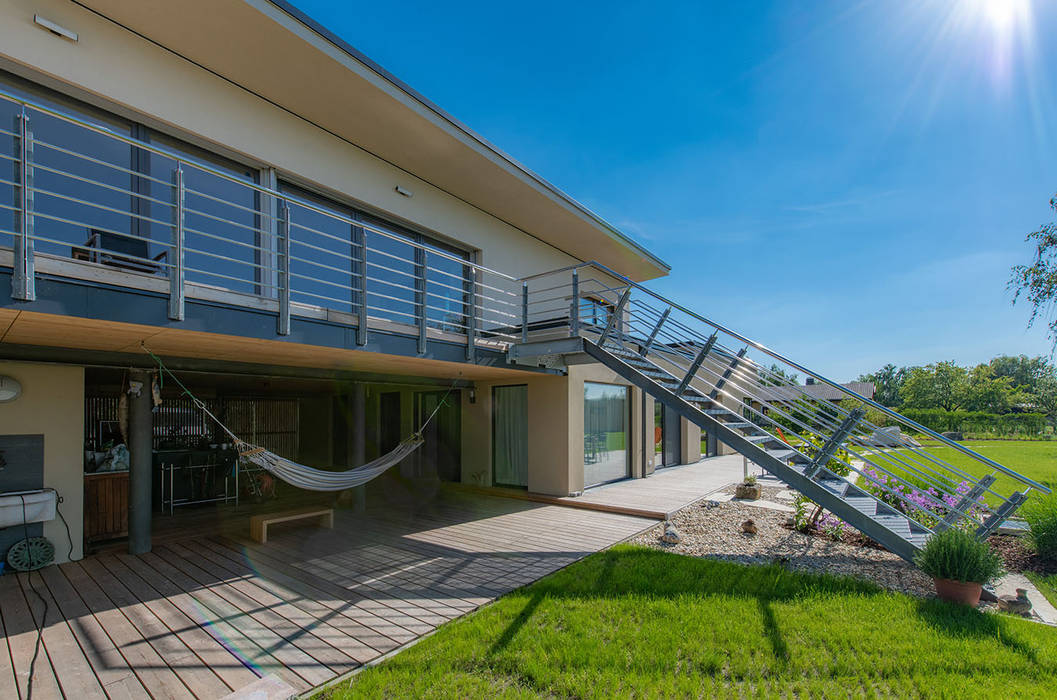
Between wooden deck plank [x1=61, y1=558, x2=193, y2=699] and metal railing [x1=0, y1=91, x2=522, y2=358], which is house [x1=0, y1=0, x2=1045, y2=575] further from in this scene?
wooden deck plank [x1=61, y1=558, x2=193, y2=699]

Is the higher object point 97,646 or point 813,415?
point 813,415

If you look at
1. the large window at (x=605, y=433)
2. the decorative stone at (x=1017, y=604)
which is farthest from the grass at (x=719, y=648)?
the large window at (x=605, y=433)

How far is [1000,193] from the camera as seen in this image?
12.1 meters

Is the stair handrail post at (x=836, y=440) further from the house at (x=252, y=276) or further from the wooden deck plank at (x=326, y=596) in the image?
the wooden deck plank at (x=326, y=596)

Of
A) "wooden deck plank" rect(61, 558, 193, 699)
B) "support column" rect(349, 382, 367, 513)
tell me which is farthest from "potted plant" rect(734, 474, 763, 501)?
"wooden deck plank" rect(61, 558, 193, 699)

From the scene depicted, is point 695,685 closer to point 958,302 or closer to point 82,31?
point 82,31

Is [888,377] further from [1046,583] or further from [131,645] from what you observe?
[131,645]

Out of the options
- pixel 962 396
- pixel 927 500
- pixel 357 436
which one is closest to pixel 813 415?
pixel 927 500

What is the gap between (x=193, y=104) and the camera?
5.83m

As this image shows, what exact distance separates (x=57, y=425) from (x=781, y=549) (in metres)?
8.42

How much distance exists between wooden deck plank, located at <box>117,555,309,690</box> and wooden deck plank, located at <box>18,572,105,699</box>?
70 centimetres

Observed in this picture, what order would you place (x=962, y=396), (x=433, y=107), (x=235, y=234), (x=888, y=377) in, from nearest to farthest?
(x=235, y=234) → (x=433, y=107) → (x=962, y=396) → (x=888, y=377)

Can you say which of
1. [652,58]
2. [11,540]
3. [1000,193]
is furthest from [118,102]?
[1000,193]

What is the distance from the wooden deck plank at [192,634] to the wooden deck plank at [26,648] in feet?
2.25
